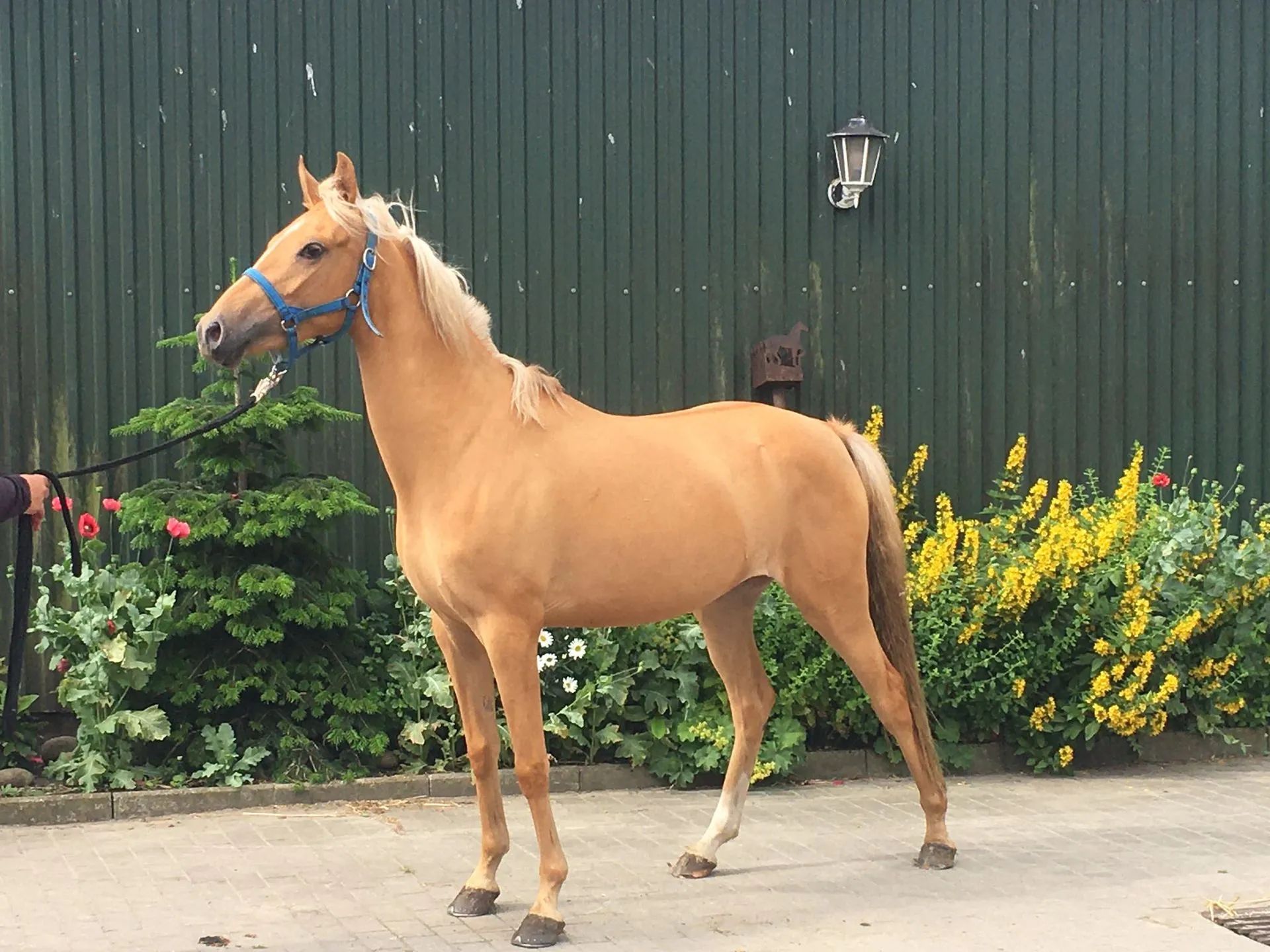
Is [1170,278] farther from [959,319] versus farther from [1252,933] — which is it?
[1252,933]

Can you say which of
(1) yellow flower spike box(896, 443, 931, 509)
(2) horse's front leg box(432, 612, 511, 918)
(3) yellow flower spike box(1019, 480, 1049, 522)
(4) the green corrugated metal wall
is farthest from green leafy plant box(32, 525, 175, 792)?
(3) yellow flower spike box(1019, 480, 1049, 522)

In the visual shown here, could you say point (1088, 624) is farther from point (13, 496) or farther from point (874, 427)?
point (13, 496)

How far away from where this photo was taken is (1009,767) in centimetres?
679

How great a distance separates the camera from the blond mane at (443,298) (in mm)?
4168

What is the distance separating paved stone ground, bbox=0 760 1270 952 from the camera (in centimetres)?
427

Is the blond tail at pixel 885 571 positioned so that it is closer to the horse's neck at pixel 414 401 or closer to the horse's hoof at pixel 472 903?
the horse's neck at pixel 414 401

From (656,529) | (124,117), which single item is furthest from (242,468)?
(656,529)

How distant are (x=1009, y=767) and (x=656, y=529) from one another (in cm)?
317

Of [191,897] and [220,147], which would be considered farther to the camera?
[220,147]

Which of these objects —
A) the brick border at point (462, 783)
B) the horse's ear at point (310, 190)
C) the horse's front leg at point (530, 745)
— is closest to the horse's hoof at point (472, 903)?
the horse's front leg at point (530, 745)

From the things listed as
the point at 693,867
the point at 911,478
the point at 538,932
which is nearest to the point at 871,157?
the point at 911,478

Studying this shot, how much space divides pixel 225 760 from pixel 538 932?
2383mm

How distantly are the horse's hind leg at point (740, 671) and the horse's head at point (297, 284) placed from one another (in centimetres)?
184

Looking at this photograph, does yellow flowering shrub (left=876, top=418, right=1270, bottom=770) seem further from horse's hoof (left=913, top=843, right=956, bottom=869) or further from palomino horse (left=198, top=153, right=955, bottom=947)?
palomino horse (left=198, top=153, right=955, bottom=947)
